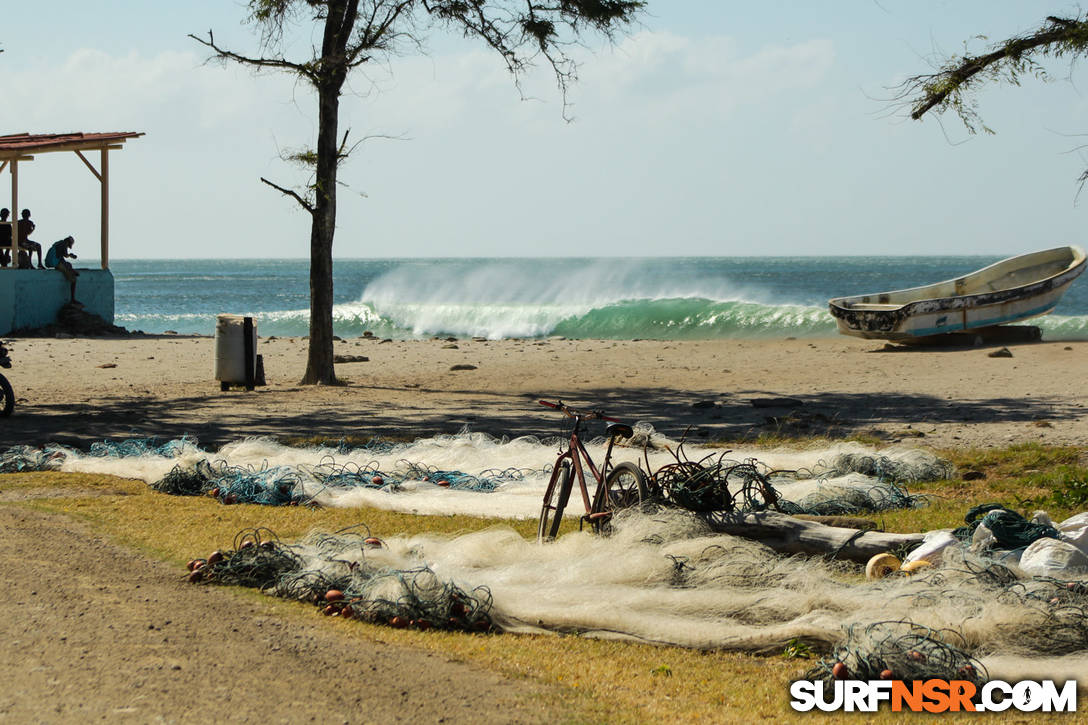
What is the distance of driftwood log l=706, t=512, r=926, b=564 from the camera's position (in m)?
6.00

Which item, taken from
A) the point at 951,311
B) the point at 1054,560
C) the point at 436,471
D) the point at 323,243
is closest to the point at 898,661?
the point at 1054,560

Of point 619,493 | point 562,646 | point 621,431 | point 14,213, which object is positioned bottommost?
point 562,646

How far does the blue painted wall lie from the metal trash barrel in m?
11.0

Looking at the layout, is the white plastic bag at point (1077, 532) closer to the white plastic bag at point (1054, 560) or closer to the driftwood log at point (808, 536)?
the white plastic bag at point (1054, 560)

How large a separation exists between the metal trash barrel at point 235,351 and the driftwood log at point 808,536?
33.5 ft

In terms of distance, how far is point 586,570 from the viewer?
5484mm

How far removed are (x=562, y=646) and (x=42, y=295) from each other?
2287cm

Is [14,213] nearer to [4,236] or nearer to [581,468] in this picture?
[4,236]

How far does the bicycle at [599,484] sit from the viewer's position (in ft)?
20.2

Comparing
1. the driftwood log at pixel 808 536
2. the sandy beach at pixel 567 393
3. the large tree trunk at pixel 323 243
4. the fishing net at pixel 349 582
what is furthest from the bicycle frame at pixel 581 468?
the large tree trunk at pixel 323 243

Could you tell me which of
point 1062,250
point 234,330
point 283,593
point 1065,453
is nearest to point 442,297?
point 1062,250

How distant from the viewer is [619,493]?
20.7 feet

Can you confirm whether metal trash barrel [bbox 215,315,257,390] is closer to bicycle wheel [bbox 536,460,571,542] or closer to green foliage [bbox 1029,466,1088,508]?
bicycle wheel [bbox 536,460,571,542]

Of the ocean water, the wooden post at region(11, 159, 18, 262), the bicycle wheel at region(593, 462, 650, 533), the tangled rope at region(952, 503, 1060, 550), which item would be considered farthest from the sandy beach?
the ocean water
